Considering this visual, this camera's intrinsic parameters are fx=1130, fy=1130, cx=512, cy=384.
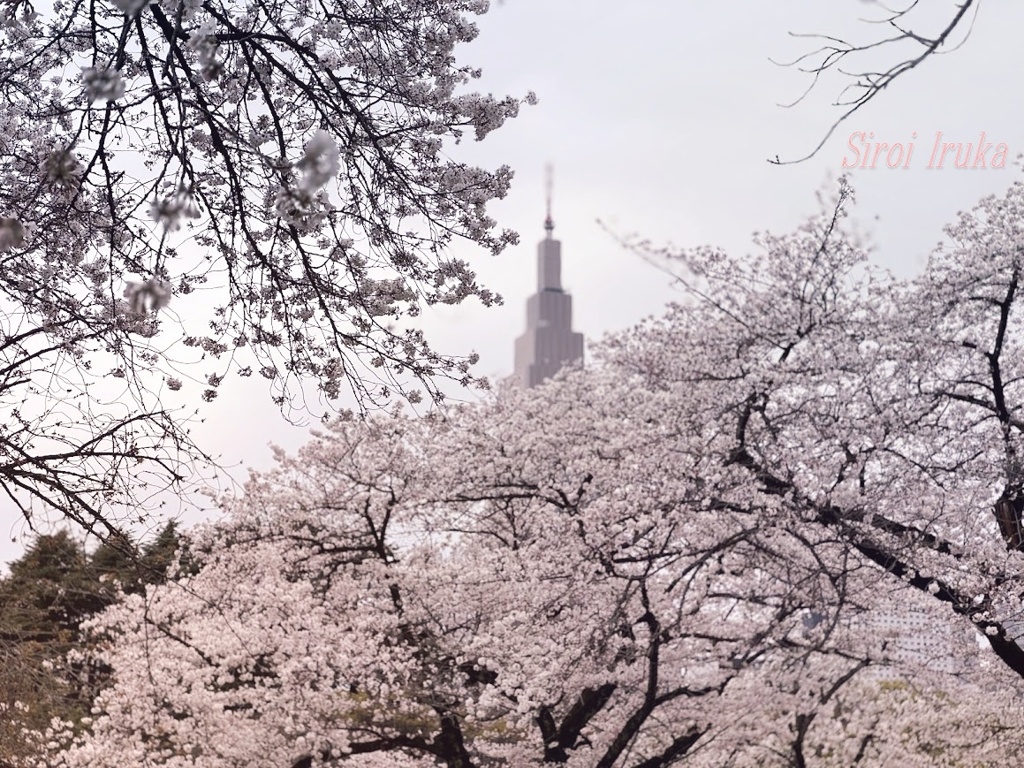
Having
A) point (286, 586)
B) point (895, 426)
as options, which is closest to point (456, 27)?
point (895, 426)

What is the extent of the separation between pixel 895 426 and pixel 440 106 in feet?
18.4

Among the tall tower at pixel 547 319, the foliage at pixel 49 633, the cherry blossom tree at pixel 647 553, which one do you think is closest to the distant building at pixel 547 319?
the tall tower at pixel 547 319

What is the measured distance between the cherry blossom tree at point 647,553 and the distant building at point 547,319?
6048cm

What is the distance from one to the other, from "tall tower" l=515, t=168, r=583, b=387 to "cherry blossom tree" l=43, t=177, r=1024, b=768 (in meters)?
60.8

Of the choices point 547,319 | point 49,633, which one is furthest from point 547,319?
point 49,633

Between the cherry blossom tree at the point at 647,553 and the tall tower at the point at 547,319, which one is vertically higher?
the tall tower at the point at 547,319

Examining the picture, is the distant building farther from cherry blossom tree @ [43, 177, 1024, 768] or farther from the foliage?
cherry blossom tree @ [43, 177, 1024, 768]

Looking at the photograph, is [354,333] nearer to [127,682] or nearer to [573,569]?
[573,569]

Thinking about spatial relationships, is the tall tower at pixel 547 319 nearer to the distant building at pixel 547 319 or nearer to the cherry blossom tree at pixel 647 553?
the distant building at pixel 547 319

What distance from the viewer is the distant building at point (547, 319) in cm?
7538

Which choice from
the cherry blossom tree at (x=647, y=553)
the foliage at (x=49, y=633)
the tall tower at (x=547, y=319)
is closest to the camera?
the foliage at (x=49, y=633)

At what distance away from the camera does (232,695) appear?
11133 millimetres

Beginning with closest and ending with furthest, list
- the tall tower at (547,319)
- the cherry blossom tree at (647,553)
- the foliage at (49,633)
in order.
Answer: the foliage at (49,633) < the cherry blossom tree at (647,553) < the tall tower at (547,319)

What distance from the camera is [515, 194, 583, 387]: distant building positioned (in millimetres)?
75375
